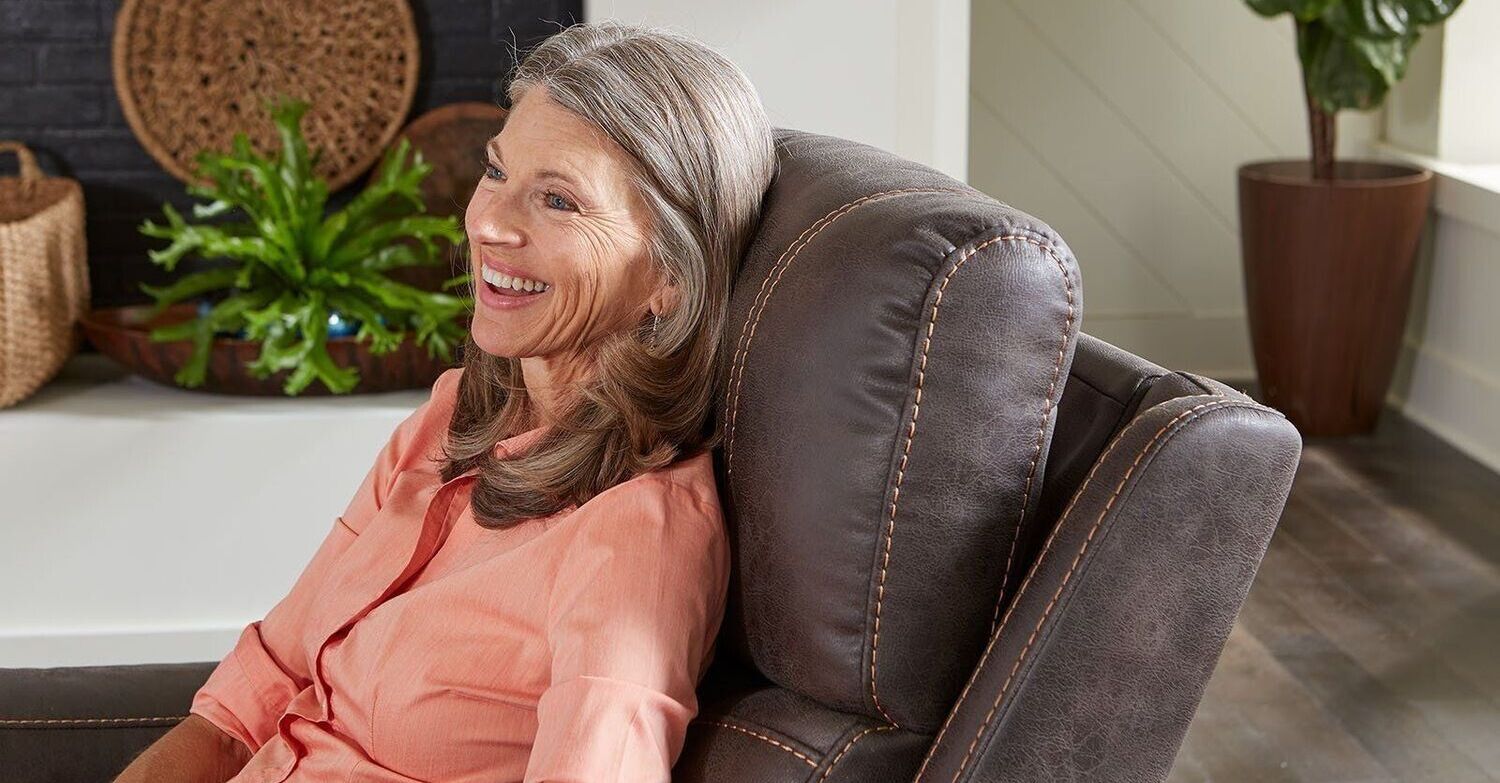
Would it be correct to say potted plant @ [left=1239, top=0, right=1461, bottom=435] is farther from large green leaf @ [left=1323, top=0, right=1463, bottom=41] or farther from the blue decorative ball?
the blue decorative ball

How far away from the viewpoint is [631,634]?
1.13 m

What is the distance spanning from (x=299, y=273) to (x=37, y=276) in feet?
1.50

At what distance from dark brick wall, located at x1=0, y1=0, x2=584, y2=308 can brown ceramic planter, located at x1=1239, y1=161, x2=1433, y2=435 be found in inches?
76.6

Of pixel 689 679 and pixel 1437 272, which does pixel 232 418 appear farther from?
pixel 1437 272

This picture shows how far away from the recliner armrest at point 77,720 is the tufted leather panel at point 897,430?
0.69 meters

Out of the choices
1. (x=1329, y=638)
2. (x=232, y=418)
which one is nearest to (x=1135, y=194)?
(x=1329, y=638)

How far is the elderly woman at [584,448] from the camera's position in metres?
1.16

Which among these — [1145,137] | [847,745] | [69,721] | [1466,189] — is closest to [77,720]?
[69,721]

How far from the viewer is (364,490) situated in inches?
61.6

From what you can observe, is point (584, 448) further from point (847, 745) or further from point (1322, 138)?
point (1322, 138)

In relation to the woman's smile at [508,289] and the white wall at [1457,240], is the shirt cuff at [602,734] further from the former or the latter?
the white wall at [1457,240]

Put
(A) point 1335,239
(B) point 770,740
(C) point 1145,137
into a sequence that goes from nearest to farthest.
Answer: (B) point 770,740
(A) point 1335,239
(C) point 1145,137

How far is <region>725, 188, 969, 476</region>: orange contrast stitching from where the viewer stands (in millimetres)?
1138

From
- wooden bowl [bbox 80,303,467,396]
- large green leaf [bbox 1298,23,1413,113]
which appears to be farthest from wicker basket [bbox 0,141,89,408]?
large green leaf [bbox 1298,23,1413,113]
